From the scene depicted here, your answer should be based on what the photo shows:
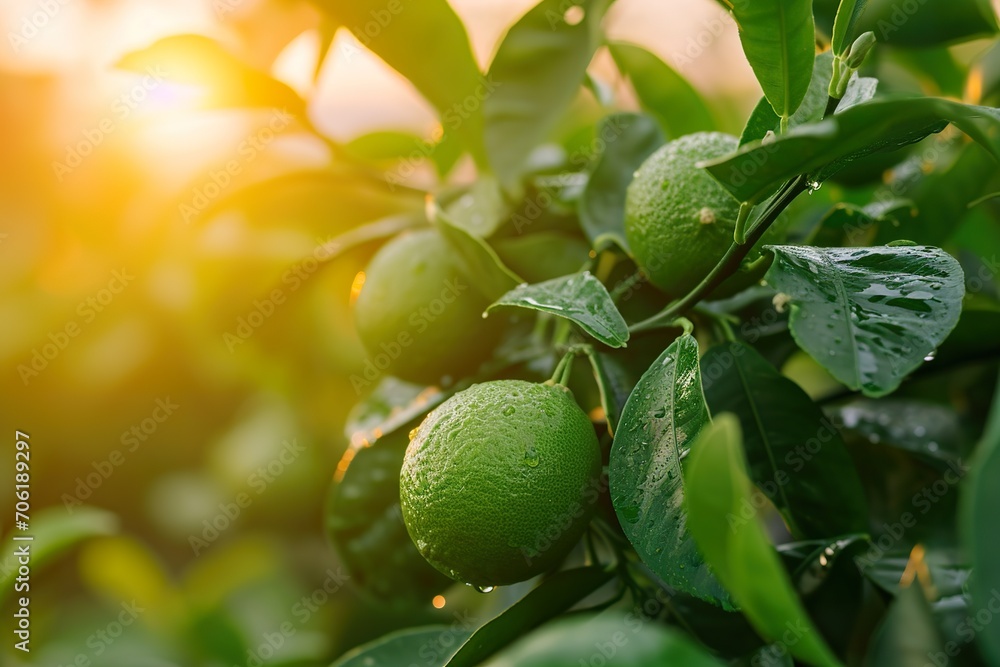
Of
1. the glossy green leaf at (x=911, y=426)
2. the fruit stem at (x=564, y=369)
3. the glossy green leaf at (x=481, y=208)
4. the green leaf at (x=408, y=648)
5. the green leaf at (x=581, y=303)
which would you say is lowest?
the glossy green leaf at (x=911, y=426)

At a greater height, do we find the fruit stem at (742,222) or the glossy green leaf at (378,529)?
the fruit stem at (742,222)

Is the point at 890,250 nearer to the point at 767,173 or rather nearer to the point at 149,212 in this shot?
the point at 767,173

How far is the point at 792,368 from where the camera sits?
1.48 m

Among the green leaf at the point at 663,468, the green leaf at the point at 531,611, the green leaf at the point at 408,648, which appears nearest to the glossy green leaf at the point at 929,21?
the green leaf at the point at 663,468

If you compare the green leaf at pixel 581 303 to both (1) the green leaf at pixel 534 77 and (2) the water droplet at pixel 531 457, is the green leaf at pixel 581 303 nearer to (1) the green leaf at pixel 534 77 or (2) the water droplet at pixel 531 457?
(2) the water droplet at pixel 531 457

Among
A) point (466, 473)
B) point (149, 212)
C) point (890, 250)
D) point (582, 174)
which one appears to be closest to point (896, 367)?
point (890, 250)

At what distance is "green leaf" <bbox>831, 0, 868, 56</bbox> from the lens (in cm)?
51

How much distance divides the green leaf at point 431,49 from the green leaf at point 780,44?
1.45 feet

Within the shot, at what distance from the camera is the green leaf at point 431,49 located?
3.03ft

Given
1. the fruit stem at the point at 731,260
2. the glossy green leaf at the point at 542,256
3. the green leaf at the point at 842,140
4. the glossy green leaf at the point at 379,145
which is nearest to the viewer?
the green leaf at the point at 842,140

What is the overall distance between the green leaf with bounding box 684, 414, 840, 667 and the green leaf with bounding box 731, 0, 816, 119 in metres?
0.28

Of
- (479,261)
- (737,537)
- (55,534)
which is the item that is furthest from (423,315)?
A: (55,534)

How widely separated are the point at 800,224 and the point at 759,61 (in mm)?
346

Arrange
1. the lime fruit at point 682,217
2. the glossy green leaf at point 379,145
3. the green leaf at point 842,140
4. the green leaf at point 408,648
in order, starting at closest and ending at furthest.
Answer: the green leaf at point 842,140
the lime fruit at point 682,217
the green leaf at point 408,648
the glossy green leaf at point 379,145
